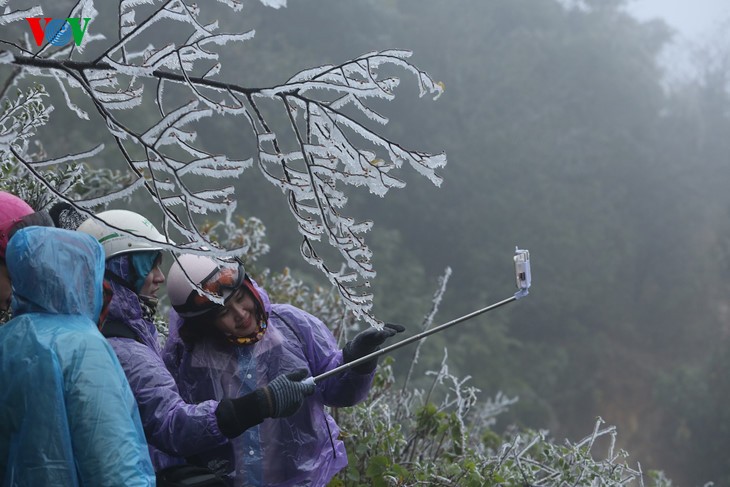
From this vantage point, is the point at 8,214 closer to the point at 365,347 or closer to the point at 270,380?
the point at 270,380

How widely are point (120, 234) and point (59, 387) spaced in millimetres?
653

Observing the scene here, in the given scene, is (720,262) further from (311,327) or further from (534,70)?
(311,327)

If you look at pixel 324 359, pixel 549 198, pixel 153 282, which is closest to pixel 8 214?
pixel 153 282

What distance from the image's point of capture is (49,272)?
161 cm

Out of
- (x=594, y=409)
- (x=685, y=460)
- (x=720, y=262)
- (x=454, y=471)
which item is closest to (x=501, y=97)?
(x=720, y=262)

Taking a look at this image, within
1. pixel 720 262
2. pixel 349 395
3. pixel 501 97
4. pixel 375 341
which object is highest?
pixel 375 341

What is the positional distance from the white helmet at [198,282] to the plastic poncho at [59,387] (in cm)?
56

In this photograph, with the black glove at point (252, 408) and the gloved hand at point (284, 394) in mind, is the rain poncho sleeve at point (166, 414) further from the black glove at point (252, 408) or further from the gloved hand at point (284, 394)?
the gloved hand at point (284, 394)

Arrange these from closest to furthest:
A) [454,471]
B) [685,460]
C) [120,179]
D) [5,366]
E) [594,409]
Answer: [5,366]
[454,471]
[120,179]
[685,460]
[594,409]

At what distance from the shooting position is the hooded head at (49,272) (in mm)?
1604

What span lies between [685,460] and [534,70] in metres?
12.2

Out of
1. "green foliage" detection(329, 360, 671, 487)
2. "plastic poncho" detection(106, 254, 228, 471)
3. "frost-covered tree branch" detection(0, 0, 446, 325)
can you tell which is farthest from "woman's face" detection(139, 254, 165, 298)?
"green foliage" detection(329, 360, 671, 487)

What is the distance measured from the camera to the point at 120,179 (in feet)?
14.7

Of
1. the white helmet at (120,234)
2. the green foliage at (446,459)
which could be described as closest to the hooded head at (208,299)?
the white helmet at (120,234)
